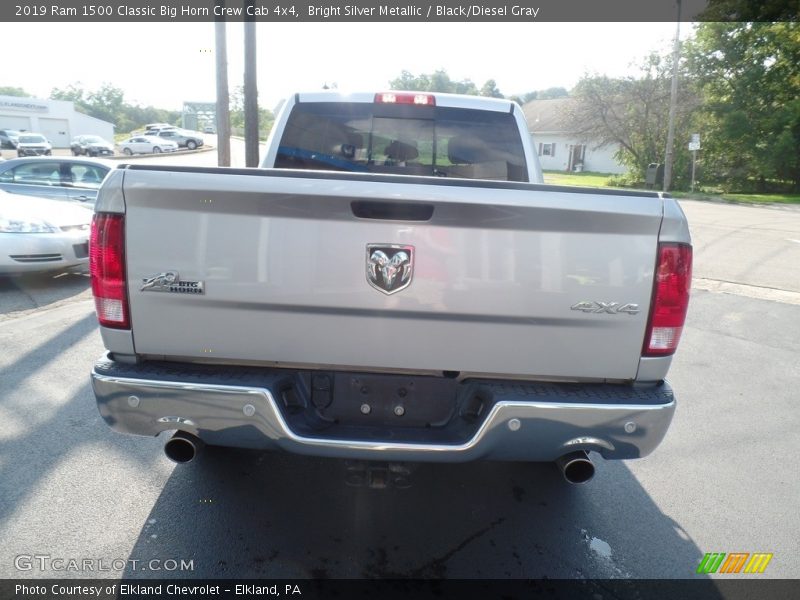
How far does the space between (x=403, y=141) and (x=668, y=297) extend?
2.35 meters

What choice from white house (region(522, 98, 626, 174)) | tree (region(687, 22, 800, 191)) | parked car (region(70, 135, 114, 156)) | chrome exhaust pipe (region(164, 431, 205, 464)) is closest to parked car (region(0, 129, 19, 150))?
parked car (region(70, 135, 114, 156))

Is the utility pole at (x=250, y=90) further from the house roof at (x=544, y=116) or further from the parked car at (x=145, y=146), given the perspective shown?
the house roof at (x=544, y=116)

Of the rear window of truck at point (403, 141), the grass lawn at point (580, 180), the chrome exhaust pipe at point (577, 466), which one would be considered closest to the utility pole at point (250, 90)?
the rear window of truck at point (403, 141)

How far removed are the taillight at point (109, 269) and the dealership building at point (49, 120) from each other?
64.8 metres

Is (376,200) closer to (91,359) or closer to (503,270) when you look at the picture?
(503,270)

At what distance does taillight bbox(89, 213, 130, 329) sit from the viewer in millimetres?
2275

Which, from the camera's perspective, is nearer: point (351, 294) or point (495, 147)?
point (351, 294)

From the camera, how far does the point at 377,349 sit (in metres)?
2.36

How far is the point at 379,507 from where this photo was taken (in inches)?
121

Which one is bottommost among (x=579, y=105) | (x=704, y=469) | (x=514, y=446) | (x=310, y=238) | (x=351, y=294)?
(x=704, y=469)

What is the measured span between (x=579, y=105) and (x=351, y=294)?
123 feet

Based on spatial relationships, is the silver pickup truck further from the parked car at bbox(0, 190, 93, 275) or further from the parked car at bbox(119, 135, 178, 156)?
the parked car at bbox(119, 135, 178, 156)

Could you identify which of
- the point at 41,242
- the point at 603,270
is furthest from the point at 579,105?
the point at 603,270

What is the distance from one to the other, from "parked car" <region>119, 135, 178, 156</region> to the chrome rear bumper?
150ft
